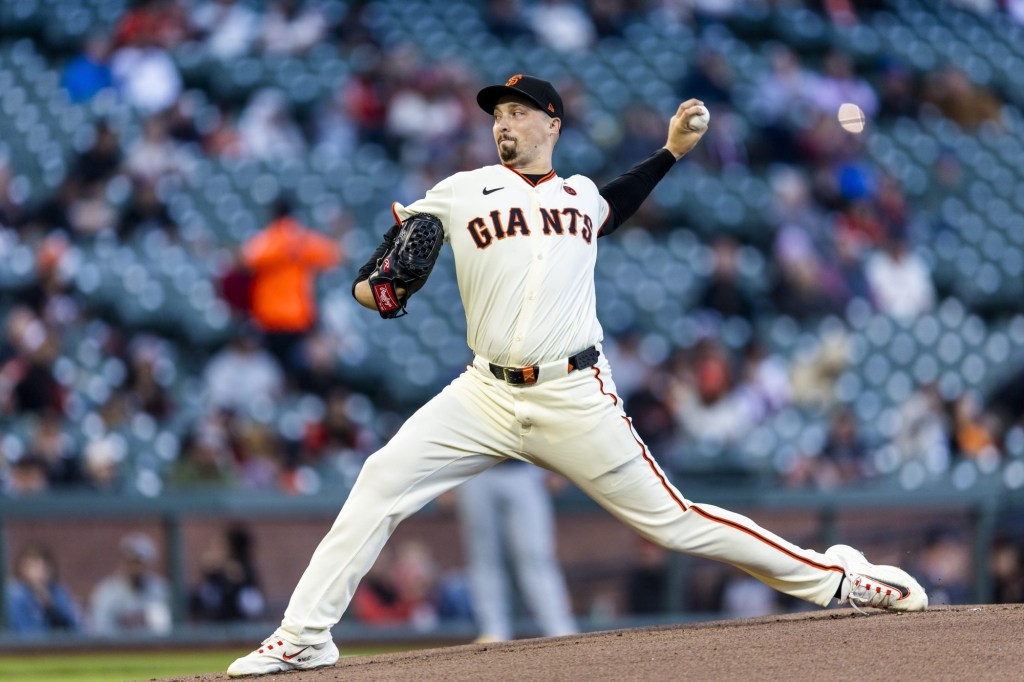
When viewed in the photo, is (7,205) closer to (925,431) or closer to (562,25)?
(562,25)

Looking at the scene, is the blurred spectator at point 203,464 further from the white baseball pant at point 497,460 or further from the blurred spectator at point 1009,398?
the blurred spectator at point 1009,398

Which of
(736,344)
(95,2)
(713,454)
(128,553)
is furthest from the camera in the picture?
(95,2)

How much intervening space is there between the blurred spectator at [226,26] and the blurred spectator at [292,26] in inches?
5.0

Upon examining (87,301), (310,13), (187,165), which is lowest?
(87,301)

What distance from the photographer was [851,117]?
42.7 feet

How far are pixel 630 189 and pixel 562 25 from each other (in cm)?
915

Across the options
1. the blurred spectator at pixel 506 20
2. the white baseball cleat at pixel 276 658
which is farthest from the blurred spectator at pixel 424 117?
the white baseball cleat at pixel 276 658

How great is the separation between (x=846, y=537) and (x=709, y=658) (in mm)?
4116

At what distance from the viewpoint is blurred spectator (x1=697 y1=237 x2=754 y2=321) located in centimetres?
1076

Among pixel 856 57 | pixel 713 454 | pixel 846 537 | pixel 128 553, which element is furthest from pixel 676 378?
pixel 856 57

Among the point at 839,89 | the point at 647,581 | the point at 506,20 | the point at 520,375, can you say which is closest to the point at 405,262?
the point at 520,375

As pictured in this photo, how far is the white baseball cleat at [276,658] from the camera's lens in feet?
13.9

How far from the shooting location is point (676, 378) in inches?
385

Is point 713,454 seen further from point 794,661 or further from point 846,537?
point 794,661
